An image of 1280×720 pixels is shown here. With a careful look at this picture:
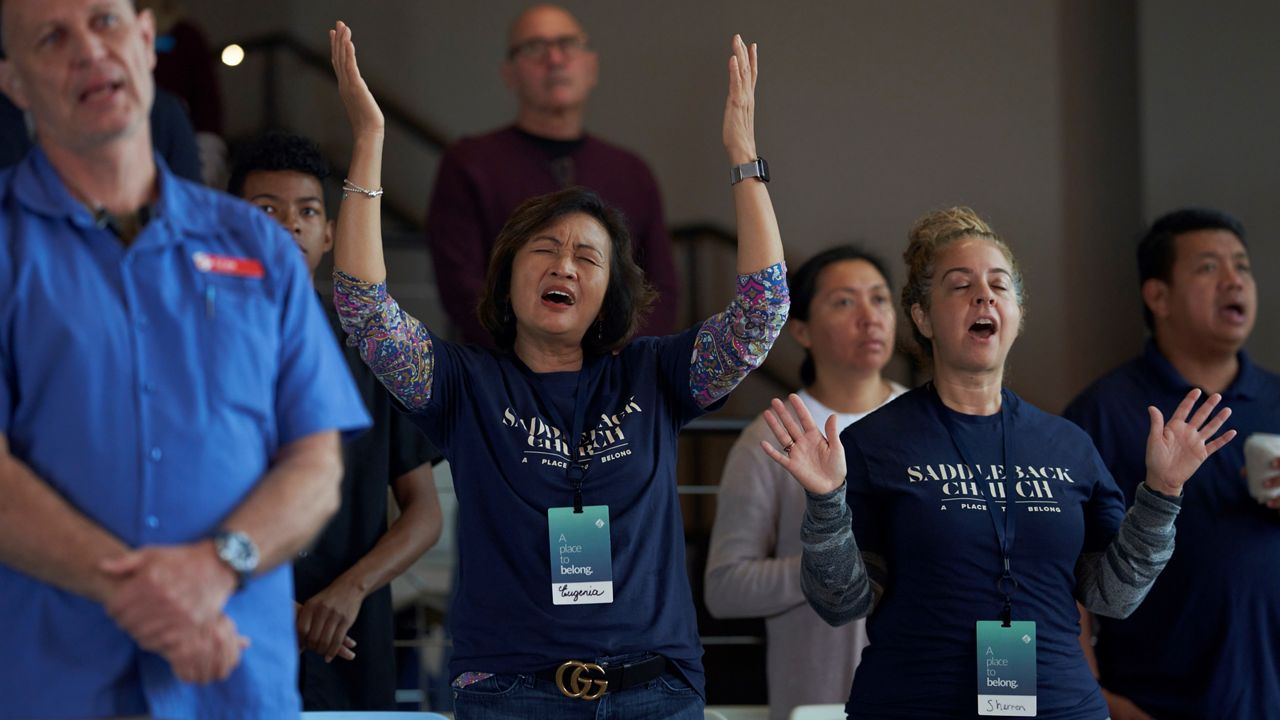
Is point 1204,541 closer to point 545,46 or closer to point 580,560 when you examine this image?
point 580,560

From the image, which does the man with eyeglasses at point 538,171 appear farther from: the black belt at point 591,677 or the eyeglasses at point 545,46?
the black belt at point 591,677

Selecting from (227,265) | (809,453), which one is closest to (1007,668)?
(809,453)

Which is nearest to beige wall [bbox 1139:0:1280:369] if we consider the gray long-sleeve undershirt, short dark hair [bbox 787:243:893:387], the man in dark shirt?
short dark hair [bbox 787:243:893:387]

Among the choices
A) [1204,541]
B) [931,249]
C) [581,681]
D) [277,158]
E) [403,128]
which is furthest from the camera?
[403,128]

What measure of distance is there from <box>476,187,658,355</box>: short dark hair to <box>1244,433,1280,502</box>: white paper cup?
1.54 m

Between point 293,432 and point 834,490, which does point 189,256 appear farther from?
point 834,490

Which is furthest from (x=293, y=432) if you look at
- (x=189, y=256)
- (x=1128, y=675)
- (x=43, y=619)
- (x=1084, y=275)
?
(x=1084, y=275)

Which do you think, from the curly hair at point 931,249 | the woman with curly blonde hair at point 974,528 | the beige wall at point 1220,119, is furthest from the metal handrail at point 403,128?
the woman with curly blonde hair at point 974,528

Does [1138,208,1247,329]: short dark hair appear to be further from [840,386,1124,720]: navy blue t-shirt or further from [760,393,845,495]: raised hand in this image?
[760,393,845,495]: raised hand

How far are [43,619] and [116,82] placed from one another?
687 mm

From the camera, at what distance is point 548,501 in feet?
7.83

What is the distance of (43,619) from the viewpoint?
1.64 meters

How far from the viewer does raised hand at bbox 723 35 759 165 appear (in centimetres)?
248

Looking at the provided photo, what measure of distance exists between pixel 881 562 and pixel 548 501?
701mm
